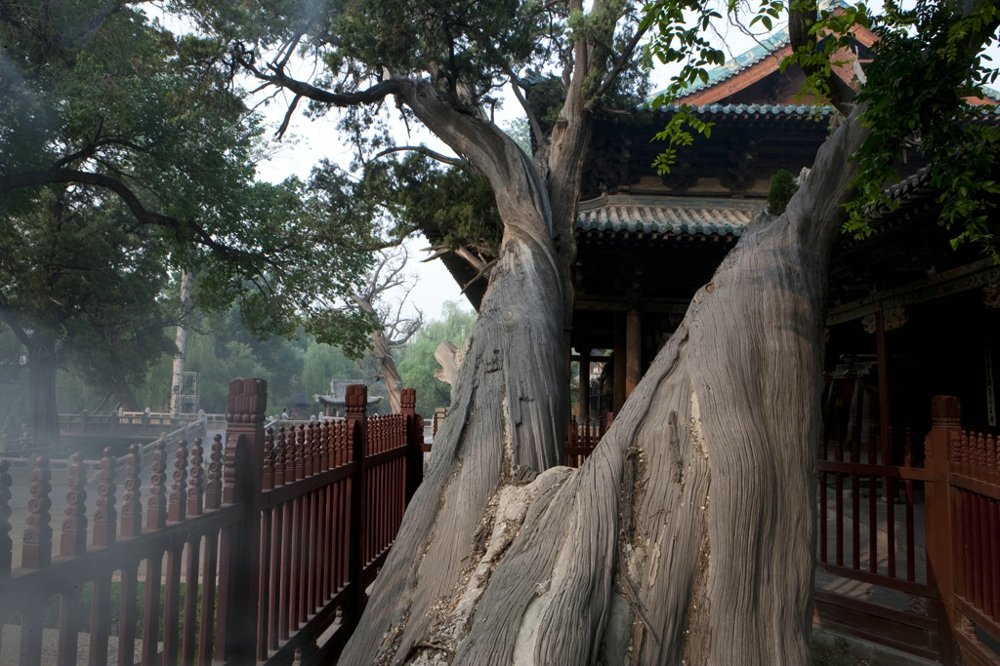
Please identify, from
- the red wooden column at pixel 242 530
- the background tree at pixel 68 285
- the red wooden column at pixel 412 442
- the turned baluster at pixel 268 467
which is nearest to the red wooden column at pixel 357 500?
the turned baluster at pixel 268 467

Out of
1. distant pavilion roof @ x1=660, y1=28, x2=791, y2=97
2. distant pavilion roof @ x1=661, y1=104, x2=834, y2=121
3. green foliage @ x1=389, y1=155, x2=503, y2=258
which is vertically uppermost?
distant pavilion roof @ x1=660, y1=28, x2=791, y2=97

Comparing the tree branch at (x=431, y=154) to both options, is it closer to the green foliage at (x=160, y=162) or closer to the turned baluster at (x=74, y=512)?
the green foliage at (x=160, y=162)

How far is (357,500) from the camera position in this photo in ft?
13.1

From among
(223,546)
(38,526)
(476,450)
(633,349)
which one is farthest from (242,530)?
(633,349)

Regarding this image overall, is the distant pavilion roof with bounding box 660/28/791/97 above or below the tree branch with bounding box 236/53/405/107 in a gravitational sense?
above

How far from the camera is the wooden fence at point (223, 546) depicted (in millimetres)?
1596

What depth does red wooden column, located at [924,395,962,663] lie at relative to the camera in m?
3.79

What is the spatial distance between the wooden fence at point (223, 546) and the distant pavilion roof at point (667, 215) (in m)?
3.20

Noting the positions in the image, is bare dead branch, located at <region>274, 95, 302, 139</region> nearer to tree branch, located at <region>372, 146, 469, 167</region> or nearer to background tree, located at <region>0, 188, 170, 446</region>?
tree branch, located at <region>372, 146, 469, 167</region>

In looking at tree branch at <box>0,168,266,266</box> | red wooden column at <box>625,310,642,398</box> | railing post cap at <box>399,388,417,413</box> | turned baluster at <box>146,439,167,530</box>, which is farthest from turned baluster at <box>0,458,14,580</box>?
tree branch at <box>0,168,266,266</box>

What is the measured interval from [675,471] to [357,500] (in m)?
2.08

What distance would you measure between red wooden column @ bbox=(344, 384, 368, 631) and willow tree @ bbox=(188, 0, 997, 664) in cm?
62

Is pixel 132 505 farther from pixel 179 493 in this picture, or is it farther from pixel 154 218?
pixel 154 218

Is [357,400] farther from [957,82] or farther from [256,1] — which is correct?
[256,1]
